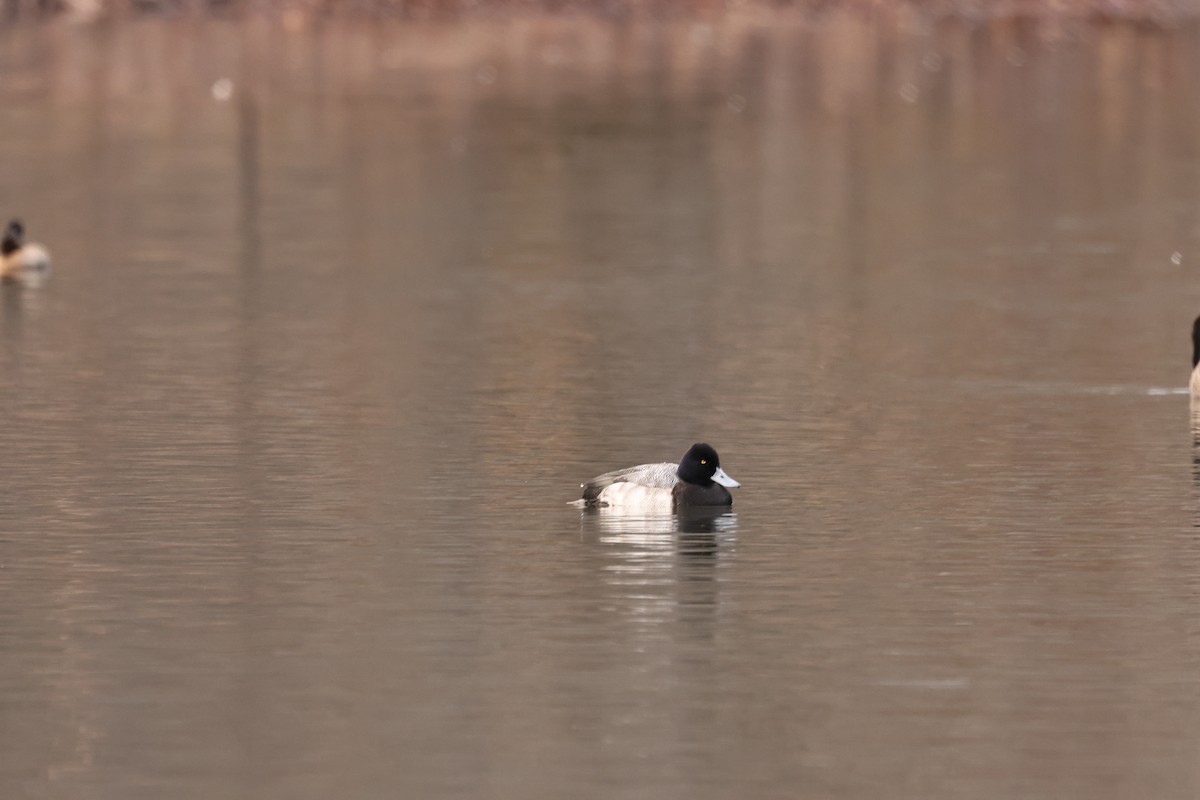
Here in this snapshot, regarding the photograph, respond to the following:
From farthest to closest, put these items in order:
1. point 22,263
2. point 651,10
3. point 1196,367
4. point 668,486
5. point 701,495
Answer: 1. point 651,10
2. point 22,263
3. point 1196,367
4. point 668,486
5. point 701,495

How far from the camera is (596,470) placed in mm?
16078

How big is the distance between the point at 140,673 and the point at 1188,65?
153ft

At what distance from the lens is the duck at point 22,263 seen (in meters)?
27.2

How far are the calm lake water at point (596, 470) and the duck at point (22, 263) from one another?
588 millimetres

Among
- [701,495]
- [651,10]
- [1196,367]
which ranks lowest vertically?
[701,495]

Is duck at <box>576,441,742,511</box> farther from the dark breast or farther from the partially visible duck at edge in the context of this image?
the partially visible duck at edge

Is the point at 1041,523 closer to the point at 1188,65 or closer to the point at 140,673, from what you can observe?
the point at 140,673

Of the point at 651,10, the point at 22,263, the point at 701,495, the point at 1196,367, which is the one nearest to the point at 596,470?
the point at 701,495

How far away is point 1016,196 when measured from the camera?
34.0 metres

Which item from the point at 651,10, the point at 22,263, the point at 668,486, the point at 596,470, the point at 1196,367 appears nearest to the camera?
the point at 668,486

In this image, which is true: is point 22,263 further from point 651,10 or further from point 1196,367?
point 651,10

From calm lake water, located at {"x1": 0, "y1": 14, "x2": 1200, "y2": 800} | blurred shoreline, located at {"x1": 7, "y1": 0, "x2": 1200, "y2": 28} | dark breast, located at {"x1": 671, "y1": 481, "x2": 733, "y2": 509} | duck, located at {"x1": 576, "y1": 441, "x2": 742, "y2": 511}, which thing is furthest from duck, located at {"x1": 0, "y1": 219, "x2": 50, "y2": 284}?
blurred shoreline, located at {"x1": 7, "y1": 0, "x2": 1200, "y2": 28}

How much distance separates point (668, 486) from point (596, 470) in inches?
52.2

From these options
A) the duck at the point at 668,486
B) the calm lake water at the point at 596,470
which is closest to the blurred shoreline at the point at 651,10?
the calm lake water at the point at 596,470
